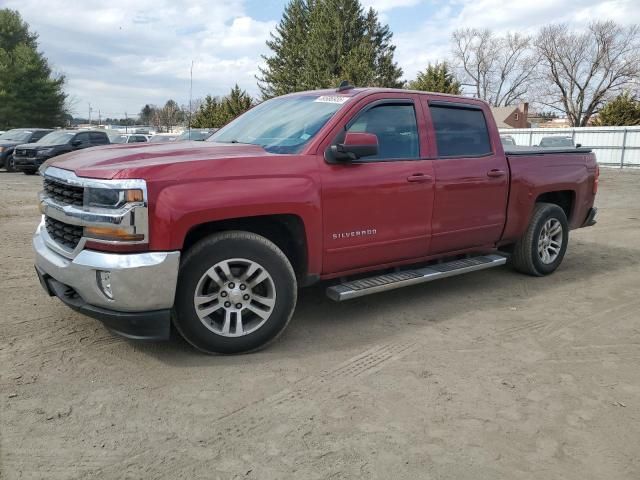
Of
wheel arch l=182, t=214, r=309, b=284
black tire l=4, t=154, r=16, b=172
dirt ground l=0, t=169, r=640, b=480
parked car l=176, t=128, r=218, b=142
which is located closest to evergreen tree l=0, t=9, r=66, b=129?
black tire l=4, t=154, r=16, b=172

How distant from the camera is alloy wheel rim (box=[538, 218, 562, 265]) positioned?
237 inches

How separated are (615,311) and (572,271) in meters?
1.60

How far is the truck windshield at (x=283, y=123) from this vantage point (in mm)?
4191

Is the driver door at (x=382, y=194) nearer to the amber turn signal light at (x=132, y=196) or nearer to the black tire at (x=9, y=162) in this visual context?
the amber turn signal light at (x=132, y=196)

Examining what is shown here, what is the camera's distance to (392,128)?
4.55 m

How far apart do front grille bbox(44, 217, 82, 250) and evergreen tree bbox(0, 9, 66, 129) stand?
1770 inches

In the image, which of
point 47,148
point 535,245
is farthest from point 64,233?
point 47,148

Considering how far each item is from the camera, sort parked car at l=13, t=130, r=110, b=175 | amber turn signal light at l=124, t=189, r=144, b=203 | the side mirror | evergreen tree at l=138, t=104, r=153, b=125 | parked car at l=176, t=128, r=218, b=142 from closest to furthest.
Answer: amber turn signal light at l=124, t=189, r=144, b=203 → the side mirror → parked car at l=176, t=128, r=218, b=142 → parked car at l=13, t=130, r=110, b=175 → evergreen tree at l=138, t=104, r=153, b=125

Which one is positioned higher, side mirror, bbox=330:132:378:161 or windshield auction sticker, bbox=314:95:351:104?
windshield auction sticker, bbox=314:95:351:104

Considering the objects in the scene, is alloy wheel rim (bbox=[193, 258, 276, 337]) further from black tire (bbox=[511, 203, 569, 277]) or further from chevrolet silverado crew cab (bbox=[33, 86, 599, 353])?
black tire (bbox=[511, 203, 569, 277])

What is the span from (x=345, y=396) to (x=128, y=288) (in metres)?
1.48

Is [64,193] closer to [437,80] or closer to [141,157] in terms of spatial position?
[141,157]

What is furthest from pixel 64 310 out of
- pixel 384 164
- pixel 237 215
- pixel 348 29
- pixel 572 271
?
pixel 348 29

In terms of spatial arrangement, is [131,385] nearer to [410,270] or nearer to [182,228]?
[182,228]
